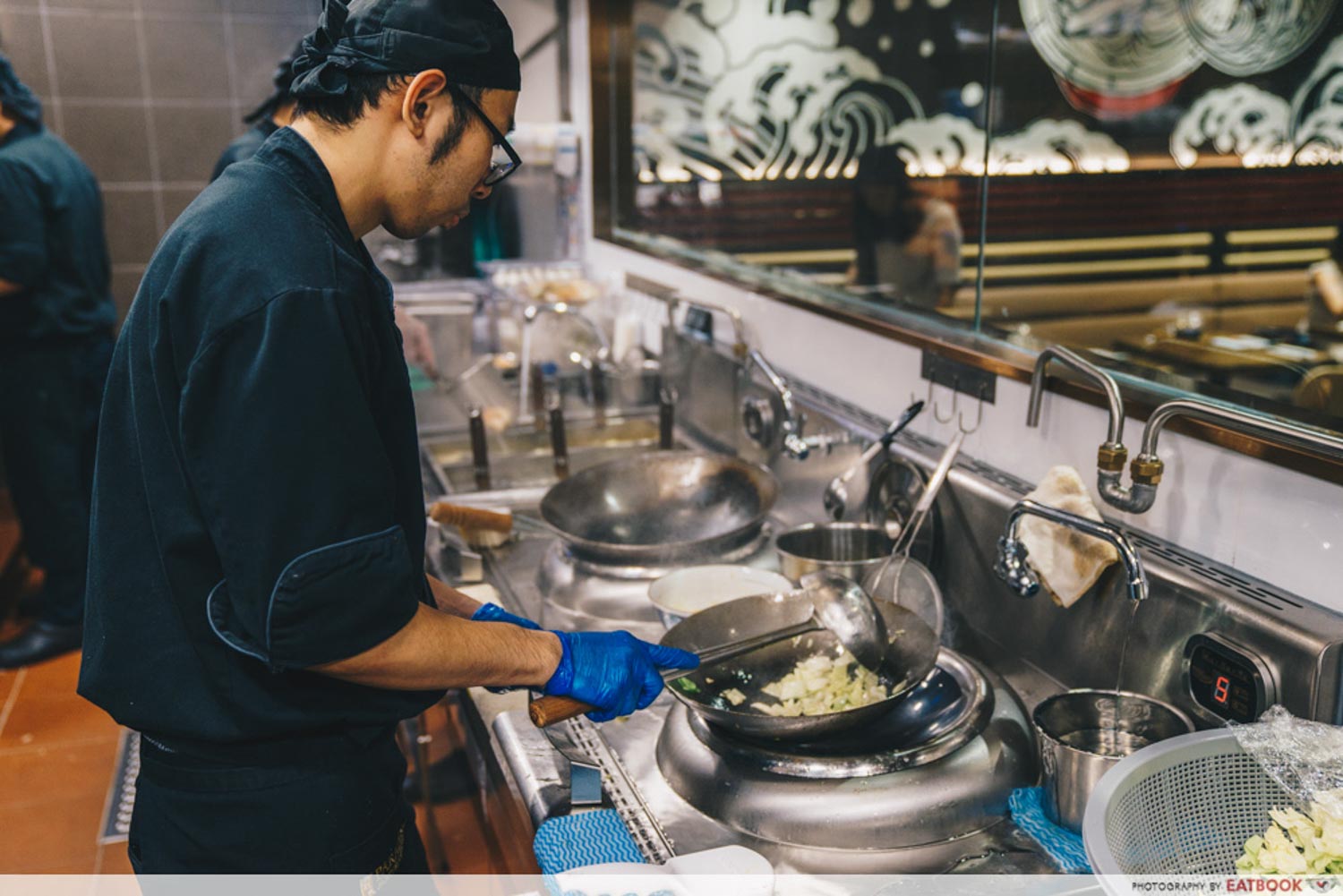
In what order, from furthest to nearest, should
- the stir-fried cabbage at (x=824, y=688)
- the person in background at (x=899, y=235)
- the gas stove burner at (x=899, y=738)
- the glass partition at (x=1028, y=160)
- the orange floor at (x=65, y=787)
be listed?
1. the person in background at (x=899, y=235)
2. the glass partition at (x=1028, y=160)
3. the orange floor at (x=65, y=787)
4. the stir-fried cabbage at (x=824, y=688)
5. the gas stove burner at (x=899, y=738)

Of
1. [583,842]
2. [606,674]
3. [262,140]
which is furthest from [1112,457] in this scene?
[262,140]

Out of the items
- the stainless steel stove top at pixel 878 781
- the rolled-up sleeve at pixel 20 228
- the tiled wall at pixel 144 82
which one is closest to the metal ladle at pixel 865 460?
the stainless steel stove top at pixel 878 781

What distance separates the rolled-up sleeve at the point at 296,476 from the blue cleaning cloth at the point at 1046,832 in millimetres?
777

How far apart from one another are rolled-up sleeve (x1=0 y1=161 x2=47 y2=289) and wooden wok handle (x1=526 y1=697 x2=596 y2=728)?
3041mm

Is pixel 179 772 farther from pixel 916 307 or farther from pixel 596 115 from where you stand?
pixel 596 115

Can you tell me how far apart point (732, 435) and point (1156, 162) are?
3.17 meters

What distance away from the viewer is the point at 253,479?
0.94 m

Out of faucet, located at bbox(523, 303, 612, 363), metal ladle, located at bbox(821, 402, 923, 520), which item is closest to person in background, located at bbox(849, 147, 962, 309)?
faucet, located at bbox(523, 303, 612, 363)

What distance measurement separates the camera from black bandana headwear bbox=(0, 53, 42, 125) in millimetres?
3453

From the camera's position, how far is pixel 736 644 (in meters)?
1.40

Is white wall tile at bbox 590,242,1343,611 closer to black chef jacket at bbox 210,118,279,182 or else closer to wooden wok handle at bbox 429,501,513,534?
wooden wok handle at bbox 429,501,513,534

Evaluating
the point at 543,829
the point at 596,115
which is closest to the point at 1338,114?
the point at 596,115

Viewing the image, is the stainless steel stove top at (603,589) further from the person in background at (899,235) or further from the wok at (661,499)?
the person in background at (899,235)

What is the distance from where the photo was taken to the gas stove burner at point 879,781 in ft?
4.07
